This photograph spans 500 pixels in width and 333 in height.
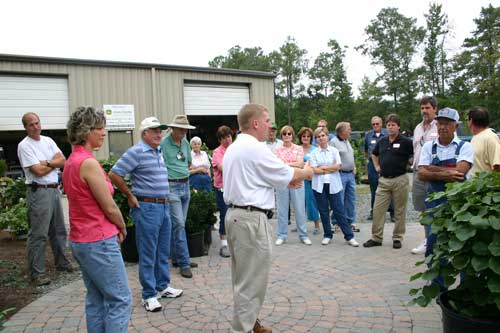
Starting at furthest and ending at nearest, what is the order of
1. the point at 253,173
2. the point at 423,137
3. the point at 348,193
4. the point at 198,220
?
the point at 348,193 → the point at 198,220 → the point at 423,137 → the point at 253,173

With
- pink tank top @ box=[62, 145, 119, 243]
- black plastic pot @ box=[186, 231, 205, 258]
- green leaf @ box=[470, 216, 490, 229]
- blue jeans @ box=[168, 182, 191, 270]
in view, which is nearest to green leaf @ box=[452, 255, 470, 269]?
green leaf @ box=[470, 216, 490, 229]

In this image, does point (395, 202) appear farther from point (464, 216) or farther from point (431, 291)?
point (464, 216)

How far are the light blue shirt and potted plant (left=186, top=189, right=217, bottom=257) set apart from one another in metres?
1.73

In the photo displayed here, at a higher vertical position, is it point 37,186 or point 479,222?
point 37,186

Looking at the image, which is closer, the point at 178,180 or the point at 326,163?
the point at 178,180

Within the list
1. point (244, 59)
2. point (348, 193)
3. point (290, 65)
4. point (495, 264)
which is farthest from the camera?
point (244, 59)

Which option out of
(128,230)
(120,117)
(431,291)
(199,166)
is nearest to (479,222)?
(431,291)

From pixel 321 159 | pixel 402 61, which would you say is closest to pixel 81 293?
pixel 321 159

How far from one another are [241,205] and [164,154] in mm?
2131

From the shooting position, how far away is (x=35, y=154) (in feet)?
16.6

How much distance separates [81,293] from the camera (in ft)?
15.6

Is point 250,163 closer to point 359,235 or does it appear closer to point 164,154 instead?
point 164,154

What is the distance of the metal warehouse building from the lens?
1421 centimetres

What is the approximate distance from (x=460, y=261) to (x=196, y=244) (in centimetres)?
406
